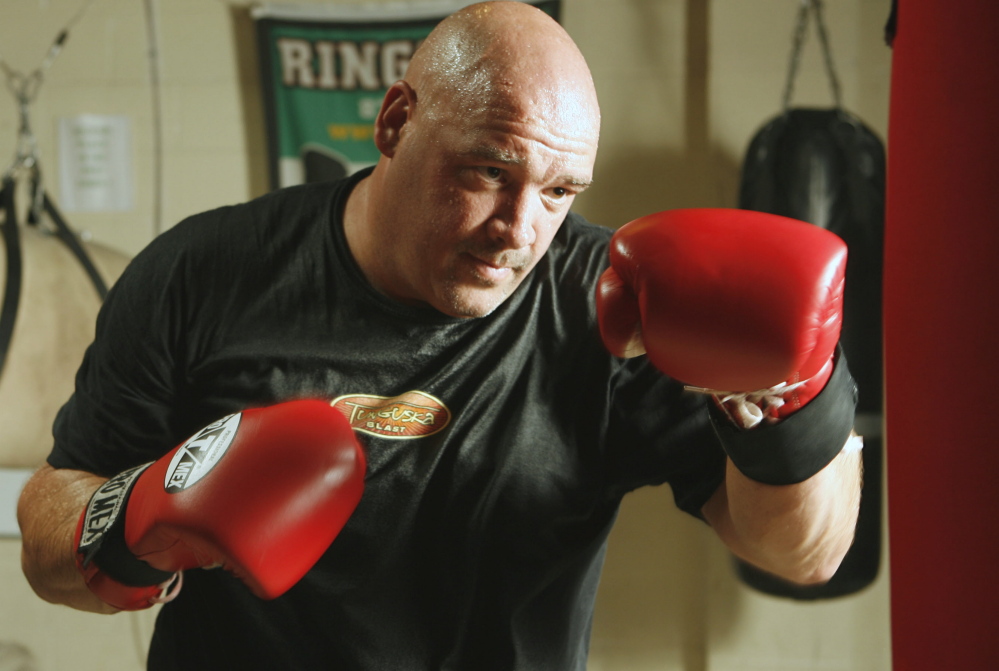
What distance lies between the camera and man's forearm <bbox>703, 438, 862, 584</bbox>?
2.95ft

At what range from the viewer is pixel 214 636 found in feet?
3.74

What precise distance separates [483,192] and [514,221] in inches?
2.2

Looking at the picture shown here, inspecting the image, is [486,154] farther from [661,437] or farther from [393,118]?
[661,437]

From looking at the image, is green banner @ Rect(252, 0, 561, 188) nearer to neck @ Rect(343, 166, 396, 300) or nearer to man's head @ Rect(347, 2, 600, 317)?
neck @ Rect(343, 166, 396, 300)

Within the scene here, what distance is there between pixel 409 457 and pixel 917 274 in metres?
0.81

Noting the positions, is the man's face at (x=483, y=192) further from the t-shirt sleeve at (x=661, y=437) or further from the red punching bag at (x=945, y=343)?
the red punching bag at (x=945, y=343)

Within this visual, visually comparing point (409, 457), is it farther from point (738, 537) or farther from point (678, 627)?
point (678, 627)

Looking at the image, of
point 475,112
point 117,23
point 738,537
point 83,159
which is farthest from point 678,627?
point 117,23

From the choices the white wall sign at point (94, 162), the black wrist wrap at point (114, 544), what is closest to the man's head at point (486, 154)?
the black wrist wrap at point (114, 544)

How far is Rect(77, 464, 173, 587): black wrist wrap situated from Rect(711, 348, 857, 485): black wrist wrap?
0.70 metres

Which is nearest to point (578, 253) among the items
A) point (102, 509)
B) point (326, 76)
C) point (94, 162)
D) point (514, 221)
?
point (514, 221)

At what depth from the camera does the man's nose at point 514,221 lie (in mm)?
931

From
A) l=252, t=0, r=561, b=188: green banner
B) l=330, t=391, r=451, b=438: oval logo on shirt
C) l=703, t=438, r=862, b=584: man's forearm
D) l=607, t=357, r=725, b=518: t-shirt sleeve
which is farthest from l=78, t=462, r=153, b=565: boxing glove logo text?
l=252, t=0, r=561, b=188: green banner

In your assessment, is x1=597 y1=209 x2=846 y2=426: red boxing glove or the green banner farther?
the green banner
